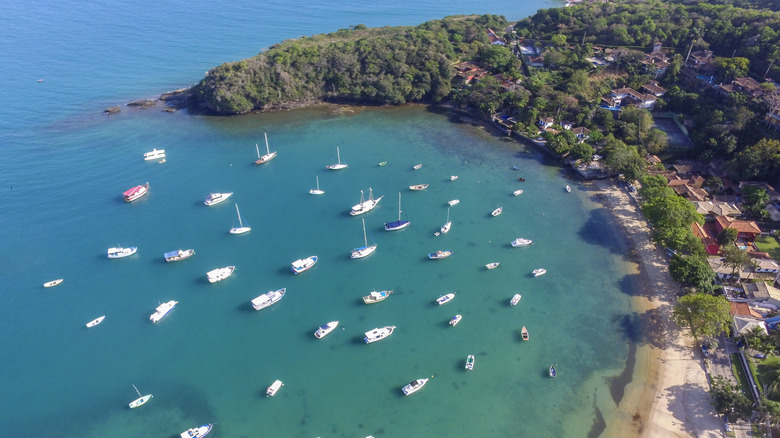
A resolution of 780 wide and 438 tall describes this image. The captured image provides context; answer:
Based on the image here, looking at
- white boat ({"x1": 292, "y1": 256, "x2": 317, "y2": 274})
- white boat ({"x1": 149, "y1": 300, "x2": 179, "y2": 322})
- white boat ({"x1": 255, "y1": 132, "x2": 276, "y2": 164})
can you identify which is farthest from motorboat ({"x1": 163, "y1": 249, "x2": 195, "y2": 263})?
white boat ({"x1": 255, "y1": 132, "x2": 276, "y2": 164})

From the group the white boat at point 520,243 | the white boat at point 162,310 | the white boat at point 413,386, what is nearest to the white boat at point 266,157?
the white boat at point 162,310

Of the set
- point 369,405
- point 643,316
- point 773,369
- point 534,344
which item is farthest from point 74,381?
point 773,369

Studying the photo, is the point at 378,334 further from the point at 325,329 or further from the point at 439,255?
the point at 439,255

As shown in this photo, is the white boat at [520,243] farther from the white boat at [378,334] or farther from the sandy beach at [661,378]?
the white boat at [378,334]

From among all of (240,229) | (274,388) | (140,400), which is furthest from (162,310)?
(274,388)

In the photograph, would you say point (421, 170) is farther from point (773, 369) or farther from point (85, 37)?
point (85, 37)

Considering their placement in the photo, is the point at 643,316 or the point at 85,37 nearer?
the point at 643,316

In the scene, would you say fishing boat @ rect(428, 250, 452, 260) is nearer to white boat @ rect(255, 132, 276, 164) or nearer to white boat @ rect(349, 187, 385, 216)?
white boat @ rect(349, 187, 385, 216)
